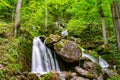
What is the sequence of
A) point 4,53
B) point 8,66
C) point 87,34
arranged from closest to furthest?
1. point 8,66
2. point 4,53
3. point 87,34

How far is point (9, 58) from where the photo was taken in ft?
37.8

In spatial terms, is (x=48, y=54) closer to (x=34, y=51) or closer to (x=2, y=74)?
(x=34, y=51)

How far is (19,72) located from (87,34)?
10548 millimetres

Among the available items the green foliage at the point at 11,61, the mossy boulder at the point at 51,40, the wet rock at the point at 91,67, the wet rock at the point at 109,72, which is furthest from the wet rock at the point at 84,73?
the green foliage at the point at 11,61

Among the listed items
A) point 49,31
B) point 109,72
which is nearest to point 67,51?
point 109,72

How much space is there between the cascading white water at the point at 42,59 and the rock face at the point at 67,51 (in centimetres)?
94

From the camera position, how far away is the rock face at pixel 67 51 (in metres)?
13.0

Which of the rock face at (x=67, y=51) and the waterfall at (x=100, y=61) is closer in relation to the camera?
the rock face at (x=67, y=51)

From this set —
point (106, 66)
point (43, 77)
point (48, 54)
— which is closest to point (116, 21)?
point (106, 66)

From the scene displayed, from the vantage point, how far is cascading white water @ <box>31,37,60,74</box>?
43.6 feet

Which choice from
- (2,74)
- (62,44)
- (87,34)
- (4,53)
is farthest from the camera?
(87,34)

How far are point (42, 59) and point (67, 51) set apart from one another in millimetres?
1798

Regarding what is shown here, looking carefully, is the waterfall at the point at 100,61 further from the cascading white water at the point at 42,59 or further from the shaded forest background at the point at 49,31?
the cascading white water at the point at 42,59

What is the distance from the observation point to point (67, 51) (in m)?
13.1
